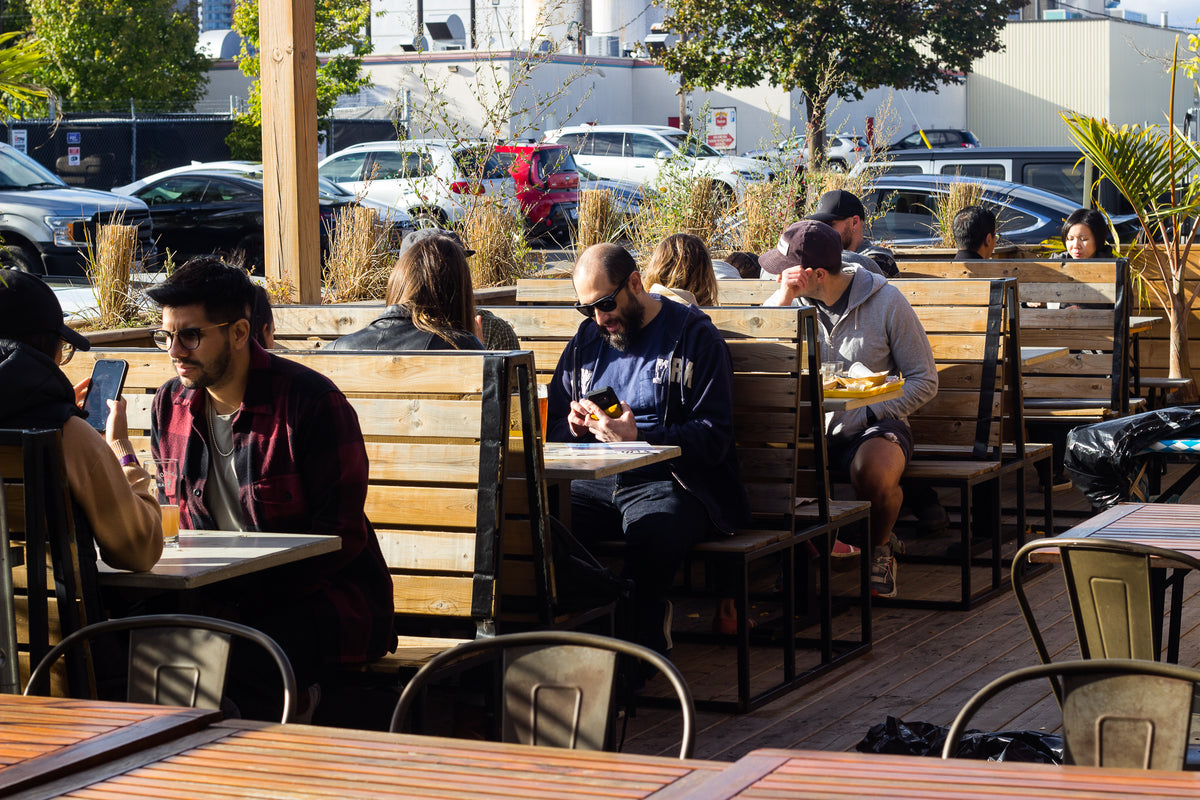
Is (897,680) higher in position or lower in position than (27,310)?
lower

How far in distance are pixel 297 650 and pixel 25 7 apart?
97.9 feet

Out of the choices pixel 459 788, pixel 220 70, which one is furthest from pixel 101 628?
pixel 220 70

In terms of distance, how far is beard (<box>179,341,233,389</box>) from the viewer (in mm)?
3719

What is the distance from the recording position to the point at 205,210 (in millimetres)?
18406

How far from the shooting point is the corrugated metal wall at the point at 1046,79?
143 ft

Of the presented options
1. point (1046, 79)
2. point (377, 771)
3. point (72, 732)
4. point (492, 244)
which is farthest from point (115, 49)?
point (377, 771)

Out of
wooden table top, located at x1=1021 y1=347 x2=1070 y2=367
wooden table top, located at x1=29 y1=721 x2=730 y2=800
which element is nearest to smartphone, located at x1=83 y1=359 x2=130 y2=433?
wooden table top, located at x1=29 y1=721 x2=730 y2=800

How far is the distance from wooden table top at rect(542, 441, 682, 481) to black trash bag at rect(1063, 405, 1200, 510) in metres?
1.35

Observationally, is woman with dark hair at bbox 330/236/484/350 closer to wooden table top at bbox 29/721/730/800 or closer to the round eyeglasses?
the round eyeglasses

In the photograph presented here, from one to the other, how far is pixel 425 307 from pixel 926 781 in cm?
299

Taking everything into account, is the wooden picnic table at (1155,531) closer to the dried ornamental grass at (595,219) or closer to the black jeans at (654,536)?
the black jeans at (654,536)

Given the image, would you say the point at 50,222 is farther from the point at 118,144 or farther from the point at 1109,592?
the point at 118,144

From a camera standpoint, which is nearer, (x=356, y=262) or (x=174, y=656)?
(x=174, y=656)

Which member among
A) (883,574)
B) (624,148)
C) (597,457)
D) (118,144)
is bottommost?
(883,574)
